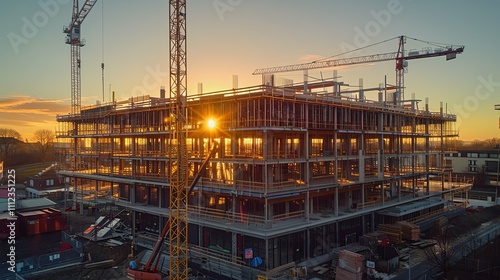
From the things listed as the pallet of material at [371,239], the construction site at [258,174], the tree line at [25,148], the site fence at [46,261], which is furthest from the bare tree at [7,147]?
the pallet of material at [371,239]

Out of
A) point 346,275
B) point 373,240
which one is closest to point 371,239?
point 373,240

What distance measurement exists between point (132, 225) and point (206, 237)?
1153 centimetres

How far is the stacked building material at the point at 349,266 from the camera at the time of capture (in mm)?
24125

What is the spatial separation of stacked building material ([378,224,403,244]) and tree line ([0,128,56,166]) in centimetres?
9483

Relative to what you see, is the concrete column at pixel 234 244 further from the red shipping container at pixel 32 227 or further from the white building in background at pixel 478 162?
the white building in background at pixel 478 162

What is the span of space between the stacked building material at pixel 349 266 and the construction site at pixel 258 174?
0.14 metres

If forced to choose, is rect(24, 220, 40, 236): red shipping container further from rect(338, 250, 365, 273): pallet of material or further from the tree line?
the tree line

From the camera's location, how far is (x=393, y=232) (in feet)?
109

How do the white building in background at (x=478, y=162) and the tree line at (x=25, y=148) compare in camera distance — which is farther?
the tree line at (x=25, y=148)

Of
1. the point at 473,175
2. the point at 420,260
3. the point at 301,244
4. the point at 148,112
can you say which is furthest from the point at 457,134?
the point at 148,112

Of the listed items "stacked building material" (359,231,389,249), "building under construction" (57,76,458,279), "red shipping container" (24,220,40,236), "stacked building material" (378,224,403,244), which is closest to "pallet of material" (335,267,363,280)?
"building under construction" (57,76,458,279)

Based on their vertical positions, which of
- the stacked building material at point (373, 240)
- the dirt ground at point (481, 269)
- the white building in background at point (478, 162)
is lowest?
the dirt ground at point (481, 269)

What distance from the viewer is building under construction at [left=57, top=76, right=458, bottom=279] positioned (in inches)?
1136

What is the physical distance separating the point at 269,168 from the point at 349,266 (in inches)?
389
